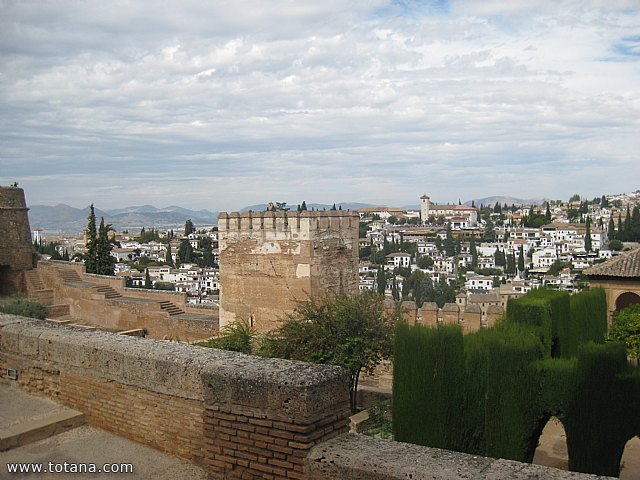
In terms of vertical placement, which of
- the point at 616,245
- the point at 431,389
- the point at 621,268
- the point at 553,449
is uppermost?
the point at 621,268

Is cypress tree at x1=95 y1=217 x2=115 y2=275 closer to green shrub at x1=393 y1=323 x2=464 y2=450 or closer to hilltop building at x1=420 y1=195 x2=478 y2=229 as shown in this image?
green shrub at x1=393 y1=323 x2=464 y2=450

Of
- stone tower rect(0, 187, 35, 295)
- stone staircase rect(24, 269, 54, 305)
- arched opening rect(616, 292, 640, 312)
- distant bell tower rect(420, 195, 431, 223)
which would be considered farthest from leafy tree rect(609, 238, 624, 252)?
distant bell tower rect(420, 195, 431, 223)

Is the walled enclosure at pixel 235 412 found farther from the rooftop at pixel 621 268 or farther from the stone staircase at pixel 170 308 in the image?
the stone staircase at pixel 170 308

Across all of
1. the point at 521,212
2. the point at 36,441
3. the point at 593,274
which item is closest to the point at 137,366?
the point at 36,441

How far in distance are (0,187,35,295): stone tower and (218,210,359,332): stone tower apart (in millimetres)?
13051

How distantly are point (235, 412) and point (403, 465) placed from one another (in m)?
1.07

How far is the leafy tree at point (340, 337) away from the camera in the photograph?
41.8ft

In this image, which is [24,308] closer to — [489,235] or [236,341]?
[236,341]

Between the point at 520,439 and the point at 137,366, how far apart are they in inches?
250

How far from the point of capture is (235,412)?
3479mm

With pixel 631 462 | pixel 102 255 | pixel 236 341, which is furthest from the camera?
pixel 102 255

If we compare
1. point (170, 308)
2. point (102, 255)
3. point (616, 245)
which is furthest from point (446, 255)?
point (170, 308)

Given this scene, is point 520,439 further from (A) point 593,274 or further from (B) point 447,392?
(A) point 593,274

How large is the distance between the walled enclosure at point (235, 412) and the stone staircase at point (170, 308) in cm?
1681
